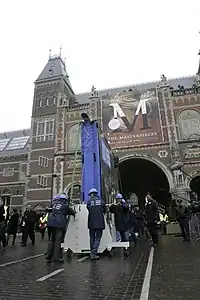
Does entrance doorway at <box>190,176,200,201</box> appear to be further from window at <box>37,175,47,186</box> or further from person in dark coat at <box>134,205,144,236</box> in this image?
window at <box>37,175,47,186</box>

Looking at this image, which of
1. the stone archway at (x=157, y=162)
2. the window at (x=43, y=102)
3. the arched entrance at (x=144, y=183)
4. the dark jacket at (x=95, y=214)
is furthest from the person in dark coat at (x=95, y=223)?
the window at (x=43, y=102)

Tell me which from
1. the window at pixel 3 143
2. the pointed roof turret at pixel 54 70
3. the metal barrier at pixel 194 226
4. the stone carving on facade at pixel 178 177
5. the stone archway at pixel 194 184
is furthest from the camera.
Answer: the window at pixel 3 143

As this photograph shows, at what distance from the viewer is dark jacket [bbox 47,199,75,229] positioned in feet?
21.0

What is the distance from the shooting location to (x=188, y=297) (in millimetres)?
3193

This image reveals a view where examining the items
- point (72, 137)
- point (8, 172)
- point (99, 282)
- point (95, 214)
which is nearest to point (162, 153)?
point (72, 137)

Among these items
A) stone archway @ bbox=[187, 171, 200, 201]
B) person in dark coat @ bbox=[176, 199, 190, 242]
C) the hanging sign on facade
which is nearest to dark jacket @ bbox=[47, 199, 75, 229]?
person in dark coat @ bbox=[176, 199, 190, 242]

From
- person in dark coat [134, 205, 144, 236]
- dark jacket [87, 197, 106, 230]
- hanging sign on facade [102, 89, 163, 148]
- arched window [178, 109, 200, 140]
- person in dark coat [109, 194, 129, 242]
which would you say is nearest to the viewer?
dark jacket [87, 197, 106, 230]

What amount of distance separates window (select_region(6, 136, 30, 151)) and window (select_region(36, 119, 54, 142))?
31.5 feet

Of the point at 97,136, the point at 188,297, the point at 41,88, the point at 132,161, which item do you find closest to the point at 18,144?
the point at 41,88

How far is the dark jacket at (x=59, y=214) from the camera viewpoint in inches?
252

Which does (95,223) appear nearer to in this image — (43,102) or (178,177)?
(178,177)

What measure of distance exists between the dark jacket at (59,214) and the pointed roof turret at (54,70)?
29.0 metres

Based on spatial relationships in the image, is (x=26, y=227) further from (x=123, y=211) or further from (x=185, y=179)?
(x=185, y=179)

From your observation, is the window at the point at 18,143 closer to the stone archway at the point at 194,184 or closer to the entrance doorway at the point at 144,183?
the entrance doorway at the point at 144,183
